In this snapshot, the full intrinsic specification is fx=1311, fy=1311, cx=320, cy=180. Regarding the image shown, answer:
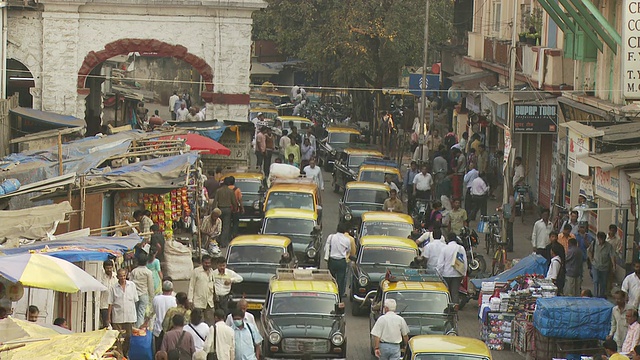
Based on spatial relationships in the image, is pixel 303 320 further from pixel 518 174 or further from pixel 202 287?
pixel 518 174

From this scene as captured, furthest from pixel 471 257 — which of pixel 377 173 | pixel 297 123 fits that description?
pixel 297 123

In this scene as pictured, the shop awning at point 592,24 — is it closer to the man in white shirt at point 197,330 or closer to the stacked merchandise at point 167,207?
the stacked merchandise at point 167,207

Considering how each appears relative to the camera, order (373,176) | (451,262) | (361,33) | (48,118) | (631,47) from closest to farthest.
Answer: (631,47)
(451,262)
(373,176)
(48,118)
(361,33)

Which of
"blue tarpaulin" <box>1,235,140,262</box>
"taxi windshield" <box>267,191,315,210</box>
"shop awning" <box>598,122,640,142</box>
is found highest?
"shop awning" <box>598,122,640,142</box>

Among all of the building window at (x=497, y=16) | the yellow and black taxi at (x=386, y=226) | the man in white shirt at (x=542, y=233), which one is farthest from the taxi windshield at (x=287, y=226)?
the building window at (x=497, y=16)

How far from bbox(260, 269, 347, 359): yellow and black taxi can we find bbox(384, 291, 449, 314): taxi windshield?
960 mm

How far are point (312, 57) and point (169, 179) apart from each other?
27721 millimetres

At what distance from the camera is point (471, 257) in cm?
2691

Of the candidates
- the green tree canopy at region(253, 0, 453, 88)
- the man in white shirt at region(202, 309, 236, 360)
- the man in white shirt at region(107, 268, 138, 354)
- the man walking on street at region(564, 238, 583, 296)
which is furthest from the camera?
the green tree canopy at region(253, 0, 453, 88)

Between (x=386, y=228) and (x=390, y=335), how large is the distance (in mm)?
A: 9197

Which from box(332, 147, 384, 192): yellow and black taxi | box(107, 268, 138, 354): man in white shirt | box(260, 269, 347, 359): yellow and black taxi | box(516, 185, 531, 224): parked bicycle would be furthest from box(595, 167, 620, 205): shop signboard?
box(332, 147, 384, 192): yellow and black taxi

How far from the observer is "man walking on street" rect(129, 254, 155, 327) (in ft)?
66.8

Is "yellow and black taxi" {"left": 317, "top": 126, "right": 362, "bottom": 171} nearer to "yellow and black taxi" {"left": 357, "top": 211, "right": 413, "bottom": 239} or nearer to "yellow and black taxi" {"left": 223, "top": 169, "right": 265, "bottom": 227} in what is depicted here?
"yellow and black taxi" {"left": 223, "top": 169, "right": 265, "bottom": 227}

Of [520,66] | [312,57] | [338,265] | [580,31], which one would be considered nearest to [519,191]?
[520,66]
